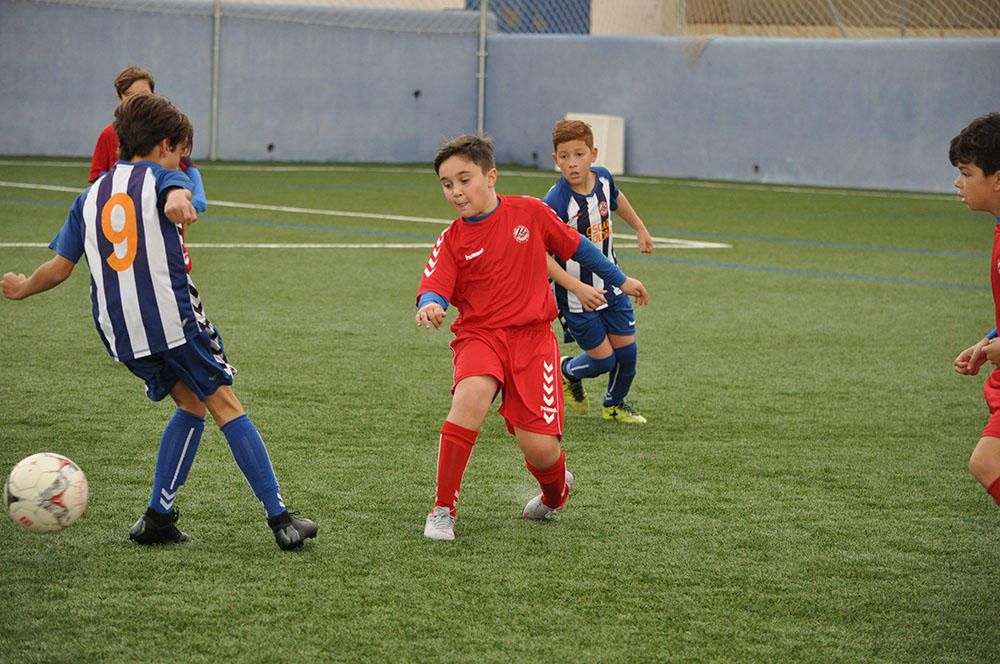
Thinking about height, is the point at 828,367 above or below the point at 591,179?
below

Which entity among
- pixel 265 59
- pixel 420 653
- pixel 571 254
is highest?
pixel 265 59

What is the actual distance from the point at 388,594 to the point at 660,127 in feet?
66.5

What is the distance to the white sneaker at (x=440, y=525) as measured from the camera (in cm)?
416

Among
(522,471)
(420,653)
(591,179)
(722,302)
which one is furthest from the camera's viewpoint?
(722,302)

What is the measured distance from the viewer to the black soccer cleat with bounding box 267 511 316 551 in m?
3.97

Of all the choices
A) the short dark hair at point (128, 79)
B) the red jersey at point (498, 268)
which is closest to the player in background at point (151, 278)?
the red jersey at point (498, 268)

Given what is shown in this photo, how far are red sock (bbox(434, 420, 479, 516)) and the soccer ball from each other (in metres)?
1.05

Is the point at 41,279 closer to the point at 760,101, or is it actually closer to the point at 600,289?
the point at 600,289

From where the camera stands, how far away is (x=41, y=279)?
152 inches

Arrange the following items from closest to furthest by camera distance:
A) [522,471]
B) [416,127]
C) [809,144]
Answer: [522,471] < [809,144] < [416,127]

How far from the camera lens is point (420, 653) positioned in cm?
323

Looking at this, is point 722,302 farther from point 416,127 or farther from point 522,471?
point 416,127

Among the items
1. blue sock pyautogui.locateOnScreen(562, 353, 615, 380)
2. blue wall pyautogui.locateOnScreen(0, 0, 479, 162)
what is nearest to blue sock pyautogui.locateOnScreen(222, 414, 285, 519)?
blue sock pyautogui.locateOnScreen(562, 353, 615, 380)

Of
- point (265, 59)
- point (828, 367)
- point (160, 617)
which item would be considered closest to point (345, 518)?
point (160, 617)
